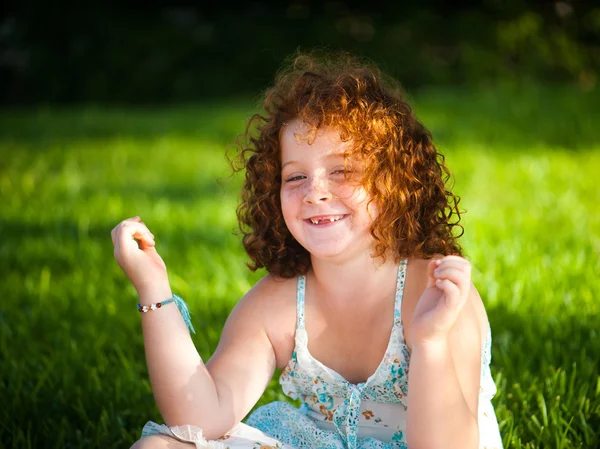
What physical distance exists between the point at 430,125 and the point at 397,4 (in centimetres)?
510

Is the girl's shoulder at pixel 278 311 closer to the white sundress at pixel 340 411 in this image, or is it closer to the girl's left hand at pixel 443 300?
the white sundress at pixel 340 411

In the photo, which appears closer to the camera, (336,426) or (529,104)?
(336,426)

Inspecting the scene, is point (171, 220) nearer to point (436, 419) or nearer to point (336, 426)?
point (336, 426)

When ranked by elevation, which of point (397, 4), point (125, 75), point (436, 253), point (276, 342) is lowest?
point (276, 342)

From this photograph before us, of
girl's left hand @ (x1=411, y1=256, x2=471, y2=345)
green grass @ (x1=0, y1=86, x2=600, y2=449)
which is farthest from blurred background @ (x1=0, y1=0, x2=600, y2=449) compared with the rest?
girl's left hand @ (x1=411, y1=256, x2=471, y2=345)

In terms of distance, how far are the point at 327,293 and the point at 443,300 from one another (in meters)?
0.47

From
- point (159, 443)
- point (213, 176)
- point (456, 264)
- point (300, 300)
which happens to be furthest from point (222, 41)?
point (456, 264)

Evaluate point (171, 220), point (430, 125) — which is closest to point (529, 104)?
point (430, 125)

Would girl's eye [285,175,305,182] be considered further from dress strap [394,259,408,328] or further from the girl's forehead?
dress strap [394,259,408,328]

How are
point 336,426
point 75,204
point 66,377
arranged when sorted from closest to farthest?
point 336,426 < point 66,377 < point 75,204

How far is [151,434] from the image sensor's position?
1.94m

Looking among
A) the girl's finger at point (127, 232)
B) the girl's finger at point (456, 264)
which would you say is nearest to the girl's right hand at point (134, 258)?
the girl's finger at point (127, 232)

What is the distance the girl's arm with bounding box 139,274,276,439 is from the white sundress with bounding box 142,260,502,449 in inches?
1.7

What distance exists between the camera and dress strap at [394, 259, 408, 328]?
2.04 metres
